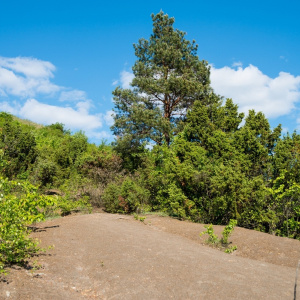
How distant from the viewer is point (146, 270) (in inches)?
220

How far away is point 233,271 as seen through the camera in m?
5.67

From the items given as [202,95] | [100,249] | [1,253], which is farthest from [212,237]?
[202,95]

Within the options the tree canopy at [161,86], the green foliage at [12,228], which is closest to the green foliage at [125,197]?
the tree canopy at [161,86]

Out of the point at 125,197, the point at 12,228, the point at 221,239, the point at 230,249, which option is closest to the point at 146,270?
the point at 12,228

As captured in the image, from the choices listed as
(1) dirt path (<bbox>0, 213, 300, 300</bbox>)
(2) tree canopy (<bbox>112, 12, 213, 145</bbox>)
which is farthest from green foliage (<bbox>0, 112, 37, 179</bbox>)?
(1) dirt path (<bbox>0, 213, 300, 300</bbox>)

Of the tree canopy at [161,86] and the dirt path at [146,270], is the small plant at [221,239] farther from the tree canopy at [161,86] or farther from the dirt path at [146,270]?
the tree canopy at [161,86]

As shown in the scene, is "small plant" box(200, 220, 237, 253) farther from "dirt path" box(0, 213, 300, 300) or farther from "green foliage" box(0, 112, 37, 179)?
"green foliage" box(0, 112, 37, 179)

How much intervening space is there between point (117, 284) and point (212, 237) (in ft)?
13.8

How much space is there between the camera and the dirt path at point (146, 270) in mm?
4699

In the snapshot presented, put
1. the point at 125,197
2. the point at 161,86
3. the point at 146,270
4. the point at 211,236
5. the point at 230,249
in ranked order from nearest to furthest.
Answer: the point at 146,270 < the point at 230,249 < the point at 211,236 < the point at 125,197 < the point at 161,86

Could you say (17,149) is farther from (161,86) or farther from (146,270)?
(146,270)

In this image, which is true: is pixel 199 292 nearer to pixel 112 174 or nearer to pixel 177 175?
pixel 177 175

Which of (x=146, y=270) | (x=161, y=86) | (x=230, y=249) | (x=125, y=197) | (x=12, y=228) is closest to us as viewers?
(x=12, y=228)

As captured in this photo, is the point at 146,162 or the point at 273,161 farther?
the point at 146,162
